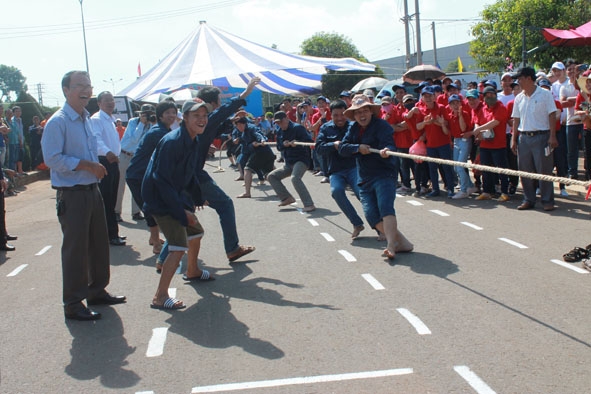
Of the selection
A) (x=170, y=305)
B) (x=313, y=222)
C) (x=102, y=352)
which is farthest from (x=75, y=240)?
(x=313, y=222)

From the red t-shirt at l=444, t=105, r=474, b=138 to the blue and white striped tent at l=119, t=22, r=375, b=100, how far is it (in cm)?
371

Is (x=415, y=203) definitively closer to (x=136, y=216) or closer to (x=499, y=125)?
(x=499, y=125)

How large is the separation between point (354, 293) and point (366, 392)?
2.19 metres

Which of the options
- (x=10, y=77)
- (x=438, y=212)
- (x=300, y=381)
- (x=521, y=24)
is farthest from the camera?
(x=10, y=77)

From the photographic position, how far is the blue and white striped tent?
1614cm

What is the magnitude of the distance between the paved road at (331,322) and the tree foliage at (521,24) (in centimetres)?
1640

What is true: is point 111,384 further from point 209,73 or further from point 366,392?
point 209,73

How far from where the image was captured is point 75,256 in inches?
224

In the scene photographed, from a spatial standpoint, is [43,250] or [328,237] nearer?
[328,237]

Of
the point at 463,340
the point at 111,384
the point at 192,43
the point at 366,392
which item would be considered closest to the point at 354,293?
the point at 463,340

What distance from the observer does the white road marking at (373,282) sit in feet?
20.6

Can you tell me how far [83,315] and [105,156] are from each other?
12.8 feet

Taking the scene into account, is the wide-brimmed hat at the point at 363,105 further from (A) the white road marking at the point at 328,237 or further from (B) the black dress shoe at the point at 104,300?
(B) the black dress shoe at the point at 104,300

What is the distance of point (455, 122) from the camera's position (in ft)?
38.7
